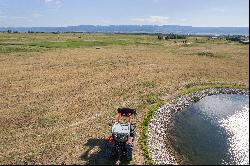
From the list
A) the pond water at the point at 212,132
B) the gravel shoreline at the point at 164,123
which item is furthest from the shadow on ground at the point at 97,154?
the pond water at the point at 212,132

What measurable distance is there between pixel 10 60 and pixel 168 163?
63724 millimetres

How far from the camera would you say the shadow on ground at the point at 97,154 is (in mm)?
29359

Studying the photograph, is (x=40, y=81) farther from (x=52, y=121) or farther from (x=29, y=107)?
(x=52, y=121)

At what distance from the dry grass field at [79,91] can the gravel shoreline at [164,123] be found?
157cm

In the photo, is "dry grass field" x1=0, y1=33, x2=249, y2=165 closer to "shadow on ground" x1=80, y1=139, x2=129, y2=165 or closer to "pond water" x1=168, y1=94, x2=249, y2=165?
"shadow on ground" x1=80, y1=139, x2=129, y2=165

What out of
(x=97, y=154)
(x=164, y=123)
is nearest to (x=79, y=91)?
(x=164, y=123)

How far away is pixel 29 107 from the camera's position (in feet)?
150

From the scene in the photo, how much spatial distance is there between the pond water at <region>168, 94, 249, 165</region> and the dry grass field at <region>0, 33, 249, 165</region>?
4.42 m

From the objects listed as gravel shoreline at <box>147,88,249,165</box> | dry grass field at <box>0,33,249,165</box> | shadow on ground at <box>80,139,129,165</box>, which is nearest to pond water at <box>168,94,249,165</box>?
gravel shoreline at <box>147,88,249,165</box>

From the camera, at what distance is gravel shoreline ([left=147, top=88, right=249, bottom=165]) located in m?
30.9

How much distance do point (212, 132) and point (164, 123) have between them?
17.8ft

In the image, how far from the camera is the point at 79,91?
54.5 metres

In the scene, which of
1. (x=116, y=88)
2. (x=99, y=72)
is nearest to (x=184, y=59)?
(x=99, y=72)

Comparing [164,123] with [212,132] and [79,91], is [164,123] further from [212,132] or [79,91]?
[79,91]
